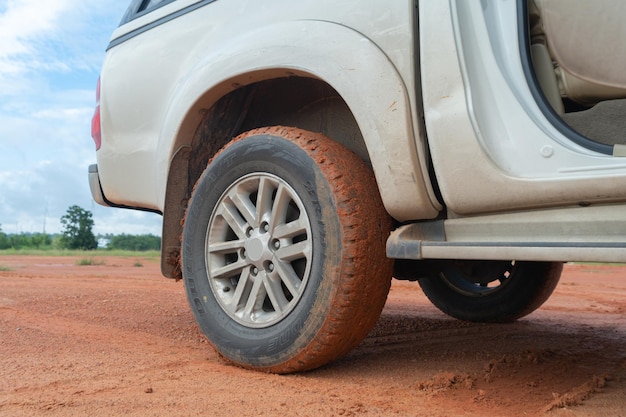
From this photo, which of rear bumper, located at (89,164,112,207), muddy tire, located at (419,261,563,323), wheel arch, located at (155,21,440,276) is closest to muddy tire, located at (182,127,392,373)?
wheel arch, located at (155,21,440,276)

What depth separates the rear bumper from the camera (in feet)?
12.2

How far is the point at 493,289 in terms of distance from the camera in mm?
4539

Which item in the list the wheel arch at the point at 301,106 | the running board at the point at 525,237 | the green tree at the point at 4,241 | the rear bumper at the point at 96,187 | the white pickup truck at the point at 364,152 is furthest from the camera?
the green tree at the point at 4,241

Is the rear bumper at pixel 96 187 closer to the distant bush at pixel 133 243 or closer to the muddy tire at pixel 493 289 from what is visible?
the muddy tire at pixel 493 289

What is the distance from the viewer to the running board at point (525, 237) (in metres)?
1.84

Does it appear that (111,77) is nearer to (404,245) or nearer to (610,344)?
(404,245)

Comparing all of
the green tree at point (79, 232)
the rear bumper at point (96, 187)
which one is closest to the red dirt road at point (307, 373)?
the rear bumper at point (96, 187)

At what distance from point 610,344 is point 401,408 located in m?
2.25

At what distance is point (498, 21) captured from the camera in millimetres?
2178

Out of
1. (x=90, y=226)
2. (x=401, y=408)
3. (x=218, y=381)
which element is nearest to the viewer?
(x=401, y=408)

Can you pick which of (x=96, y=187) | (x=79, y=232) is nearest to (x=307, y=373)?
(x=96, y=187)

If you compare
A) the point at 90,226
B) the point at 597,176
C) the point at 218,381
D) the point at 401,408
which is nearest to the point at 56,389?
the point at 218,381

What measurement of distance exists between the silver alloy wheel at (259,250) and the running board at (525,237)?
1.48ft

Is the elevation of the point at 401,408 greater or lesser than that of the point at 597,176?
lesser
